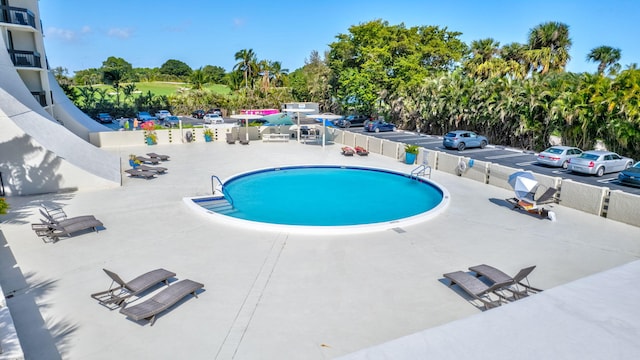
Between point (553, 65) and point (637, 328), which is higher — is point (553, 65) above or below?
above

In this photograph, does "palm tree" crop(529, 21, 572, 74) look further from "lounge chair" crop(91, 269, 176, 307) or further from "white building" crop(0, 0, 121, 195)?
"lounge chair" crop(91, 269, 176, 307)

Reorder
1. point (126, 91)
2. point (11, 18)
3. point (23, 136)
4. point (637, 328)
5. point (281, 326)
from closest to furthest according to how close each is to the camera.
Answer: point (637, 328) < point (281, 326) < point (23, 136) < point (11, 18) < point (126, 91)

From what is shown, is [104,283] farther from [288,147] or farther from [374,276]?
[288,147]

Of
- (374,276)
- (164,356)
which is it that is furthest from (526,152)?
(164,356)

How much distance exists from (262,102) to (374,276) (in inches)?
2090

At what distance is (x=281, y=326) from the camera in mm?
7203

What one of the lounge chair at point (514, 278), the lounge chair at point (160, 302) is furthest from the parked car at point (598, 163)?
the lounge chair at point (160, 302)

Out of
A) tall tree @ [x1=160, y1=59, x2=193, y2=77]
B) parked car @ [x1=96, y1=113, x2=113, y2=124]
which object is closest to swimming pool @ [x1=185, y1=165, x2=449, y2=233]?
parked car @ [x1=96, y1=113, x2=113, y2=124]

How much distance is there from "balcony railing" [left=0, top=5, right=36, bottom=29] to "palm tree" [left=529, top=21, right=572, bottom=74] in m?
41.8

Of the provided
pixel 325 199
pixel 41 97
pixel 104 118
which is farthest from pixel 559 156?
pixel 104 118

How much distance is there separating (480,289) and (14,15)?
30634 millimetres

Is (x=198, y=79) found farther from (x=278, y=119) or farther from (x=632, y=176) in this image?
(x=632, y=176)

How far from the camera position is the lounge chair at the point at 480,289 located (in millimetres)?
7868

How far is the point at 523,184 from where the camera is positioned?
46.8 ft
